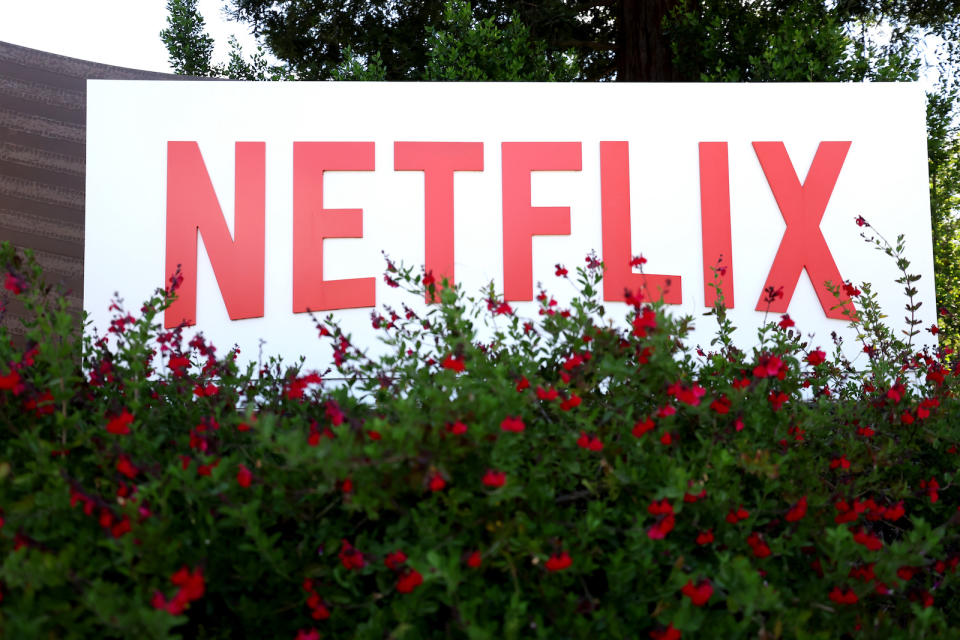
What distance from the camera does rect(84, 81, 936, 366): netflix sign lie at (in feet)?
14.9

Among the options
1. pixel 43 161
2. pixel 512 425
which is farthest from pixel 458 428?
pixel 43 161

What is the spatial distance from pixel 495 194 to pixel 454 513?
11.2 feet

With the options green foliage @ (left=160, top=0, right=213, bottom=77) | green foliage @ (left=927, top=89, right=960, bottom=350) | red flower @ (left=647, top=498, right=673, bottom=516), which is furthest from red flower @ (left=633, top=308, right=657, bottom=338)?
green foliage @ (left=160, top=0, right=213, bottom=77)

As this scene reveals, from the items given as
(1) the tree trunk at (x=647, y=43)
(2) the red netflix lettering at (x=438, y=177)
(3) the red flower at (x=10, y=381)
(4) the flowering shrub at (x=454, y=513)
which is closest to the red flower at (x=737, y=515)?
(4) the flowering shrub at (x=454, y=513)

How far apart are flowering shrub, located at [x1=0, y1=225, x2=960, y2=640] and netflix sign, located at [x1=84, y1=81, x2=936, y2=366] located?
2.63 metres

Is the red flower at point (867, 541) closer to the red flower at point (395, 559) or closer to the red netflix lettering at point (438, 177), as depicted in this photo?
the red flower at point (395, 559)

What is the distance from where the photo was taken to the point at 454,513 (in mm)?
1492

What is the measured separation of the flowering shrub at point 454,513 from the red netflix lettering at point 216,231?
8.44ft

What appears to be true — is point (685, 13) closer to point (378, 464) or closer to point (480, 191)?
point (480, 191)

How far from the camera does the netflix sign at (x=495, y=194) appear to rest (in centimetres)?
454

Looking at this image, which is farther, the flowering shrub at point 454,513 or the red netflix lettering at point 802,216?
the red netflix lettering at point 802,216

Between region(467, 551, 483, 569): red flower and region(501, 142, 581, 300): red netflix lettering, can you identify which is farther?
region(501, 142, 581, 300): red netflix lettering

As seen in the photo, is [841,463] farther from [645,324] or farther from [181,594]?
[181,594]

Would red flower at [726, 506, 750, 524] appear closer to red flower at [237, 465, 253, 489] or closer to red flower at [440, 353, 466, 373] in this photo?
red flower at [440, 353, 466, 373]
